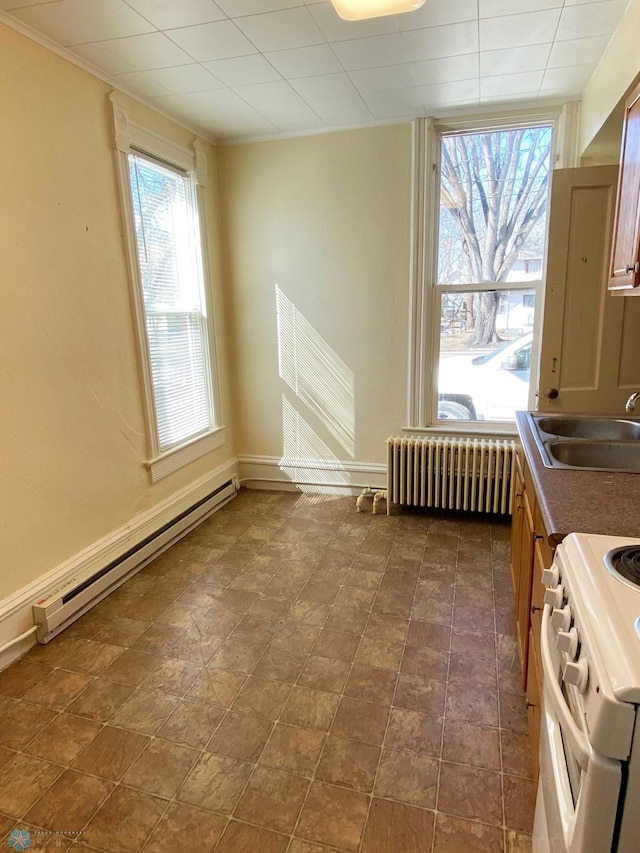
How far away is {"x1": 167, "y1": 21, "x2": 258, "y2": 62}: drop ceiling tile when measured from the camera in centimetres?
228

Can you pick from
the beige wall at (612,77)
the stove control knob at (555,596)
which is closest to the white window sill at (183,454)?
the stove control knob at (555,596)

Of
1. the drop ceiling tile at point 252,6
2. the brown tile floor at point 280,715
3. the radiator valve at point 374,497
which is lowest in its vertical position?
the brown tile floor at point 280,715

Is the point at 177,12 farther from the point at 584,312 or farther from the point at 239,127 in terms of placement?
the point at 584,312

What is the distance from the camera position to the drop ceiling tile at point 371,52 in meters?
Result: 2.40

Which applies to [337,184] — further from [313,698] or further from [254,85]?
[313,698]

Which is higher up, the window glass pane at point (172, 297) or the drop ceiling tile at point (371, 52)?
the drop ceiling tile at point (371, 52)

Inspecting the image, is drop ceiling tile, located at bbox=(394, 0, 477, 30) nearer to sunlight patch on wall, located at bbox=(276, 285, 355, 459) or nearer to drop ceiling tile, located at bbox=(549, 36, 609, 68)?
drop ceiling tile, located at bbox=(549, 36, 609, 68)

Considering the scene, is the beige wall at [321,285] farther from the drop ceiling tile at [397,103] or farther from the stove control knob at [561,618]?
the stove control knob at [561,618]

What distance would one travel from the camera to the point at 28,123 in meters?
2.30

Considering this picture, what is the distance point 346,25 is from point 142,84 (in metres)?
1.25

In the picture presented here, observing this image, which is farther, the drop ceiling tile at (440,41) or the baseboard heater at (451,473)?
the baseboard heater at (451,473)

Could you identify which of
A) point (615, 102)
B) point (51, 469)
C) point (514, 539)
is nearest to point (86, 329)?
point (51, 469)

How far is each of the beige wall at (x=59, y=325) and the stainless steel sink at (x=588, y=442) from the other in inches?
87.6

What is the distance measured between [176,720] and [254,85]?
3.18 m
